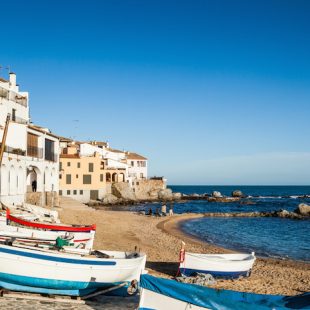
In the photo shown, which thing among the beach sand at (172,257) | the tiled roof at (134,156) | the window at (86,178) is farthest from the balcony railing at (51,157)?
the tiled roof at (134,156)

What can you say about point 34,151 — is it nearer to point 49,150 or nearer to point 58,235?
point 49,150

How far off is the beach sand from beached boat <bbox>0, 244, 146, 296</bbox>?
5787mm

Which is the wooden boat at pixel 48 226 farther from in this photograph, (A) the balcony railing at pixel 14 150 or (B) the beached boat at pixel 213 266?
(A) the balcony railing at pixel 14 150

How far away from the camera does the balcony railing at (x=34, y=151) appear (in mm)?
38109

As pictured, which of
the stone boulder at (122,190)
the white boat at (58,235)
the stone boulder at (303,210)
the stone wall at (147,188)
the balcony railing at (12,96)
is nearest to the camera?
the white boat at (58,235)

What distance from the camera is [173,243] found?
31.0 m

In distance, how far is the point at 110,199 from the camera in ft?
254

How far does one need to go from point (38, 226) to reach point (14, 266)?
8977 millimetres

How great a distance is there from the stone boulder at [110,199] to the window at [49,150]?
31.1 m

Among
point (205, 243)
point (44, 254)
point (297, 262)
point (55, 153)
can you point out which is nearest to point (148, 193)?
point (55, 153)

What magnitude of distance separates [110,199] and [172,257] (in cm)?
5424

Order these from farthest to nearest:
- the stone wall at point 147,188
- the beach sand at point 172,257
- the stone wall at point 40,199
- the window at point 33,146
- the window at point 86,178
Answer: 1. the stone wall at point 147,188
2. the window at point 86,178
3. the stone wall at point 40,199
4. the window at point 33,146
5. the beach sand at point 172,257

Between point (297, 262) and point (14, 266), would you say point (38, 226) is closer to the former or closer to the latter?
point (14, 266)

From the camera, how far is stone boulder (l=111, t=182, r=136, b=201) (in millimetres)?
83500
